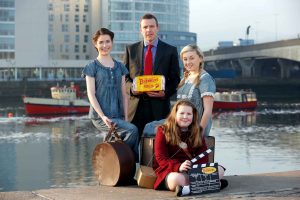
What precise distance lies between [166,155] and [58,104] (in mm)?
49732

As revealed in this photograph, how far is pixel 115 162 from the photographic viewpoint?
5805 mm

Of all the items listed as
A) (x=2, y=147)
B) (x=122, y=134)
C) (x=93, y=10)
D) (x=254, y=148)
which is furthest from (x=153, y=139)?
(x=93, y=10)

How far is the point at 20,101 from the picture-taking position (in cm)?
6894

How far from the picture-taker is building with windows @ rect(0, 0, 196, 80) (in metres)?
82.0

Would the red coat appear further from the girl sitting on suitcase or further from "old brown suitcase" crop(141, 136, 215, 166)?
"old brown suitcase" crop(141, 136, 215, 166)

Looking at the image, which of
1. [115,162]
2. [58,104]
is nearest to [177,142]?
[115,162]

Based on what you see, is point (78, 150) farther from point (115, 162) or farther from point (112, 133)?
point (115, 162)

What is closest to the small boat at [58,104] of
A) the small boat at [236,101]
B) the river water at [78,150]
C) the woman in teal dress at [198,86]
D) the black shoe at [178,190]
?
the river water at [78,150]

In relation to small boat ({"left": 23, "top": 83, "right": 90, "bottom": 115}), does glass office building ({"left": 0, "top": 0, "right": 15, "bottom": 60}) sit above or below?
above

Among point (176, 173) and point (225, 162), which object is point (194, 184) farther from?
point (225, 162)

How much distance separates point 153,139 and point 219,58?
81.4 meters

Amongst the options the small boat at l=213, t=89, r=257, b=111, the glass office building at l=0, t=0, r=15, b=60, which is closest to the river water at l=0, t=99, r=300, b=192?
the small boat at l=213, t=89, r=257, b=111

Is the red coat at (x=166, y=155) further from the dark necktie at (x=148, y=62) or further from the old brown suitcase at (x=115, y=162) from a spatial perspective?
the dark necktie at (x=148, y=62)

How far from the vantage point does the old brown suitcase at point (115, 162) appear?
18.9ft
